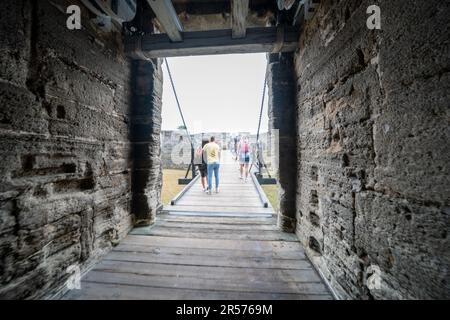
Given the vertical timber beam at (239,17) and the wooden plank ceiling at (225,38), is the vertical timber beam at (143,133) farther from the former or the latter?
the vertical timber beam at (239,17)

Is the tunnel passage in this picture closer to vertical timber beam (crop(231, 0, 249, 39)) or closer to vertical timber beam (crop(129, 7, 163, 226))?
vertical timber beam (crop(129, 7, 163, 226))

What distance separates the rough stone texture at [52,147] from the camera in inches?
51.1

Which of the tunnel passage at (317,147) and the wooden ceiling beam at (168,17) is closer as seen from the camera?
the tunnel passage at (317,147)

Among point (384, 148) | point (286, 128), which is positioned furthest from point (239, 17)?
point (384, 148)

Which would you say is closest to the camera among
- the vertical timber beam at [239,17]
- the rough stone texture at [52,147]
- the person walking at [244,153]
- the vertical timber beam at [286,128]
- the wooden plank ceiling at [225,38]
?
the rough stone texture at [52,147]

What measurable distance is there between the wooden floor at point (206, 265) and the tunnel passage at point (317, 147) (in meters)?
0.19

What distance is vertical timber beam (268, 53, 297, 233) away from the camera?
8.79 ft

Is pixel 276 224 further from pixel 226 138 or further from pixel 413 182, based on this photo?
pixel 226 138

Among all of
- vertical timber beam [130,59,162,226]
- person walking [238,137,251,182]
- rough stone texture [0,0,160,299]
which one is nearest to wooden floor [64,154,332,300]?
rough stone texture [0,0,160,299]

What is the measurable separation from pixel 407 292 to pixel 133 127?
3.02 metres

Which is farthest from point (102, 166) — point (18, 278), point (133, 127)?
point (18, 278)

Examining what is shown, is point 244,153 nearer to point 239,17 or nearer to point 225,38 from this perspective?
point 225,38

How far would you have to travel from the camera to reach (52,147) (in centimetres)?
158

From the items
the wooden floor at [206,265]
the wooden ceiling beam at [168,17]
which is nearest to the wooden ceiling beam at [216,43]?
the wooden ceiling beam at [168,17]
